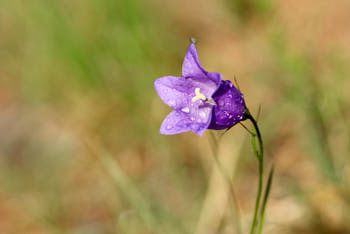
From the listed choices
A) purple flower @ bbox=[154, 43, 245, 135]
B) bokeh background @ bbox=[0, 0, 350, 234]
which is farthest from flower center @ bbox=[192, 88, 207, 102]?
bokeh background @ bbox=[0, 0, 350, 234]

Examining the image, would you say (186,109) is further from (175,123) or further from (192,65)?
(192,65)

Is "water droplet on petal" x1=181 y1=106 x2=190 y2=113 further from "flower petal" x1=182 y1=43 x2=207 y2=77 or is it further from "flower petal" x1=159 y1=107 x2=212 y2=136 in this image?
"flower petal" x1=182 y1=43 x2=207 y2=77

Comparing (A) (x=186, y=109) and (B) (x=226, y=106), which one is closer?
(B) (x=226, y=106)

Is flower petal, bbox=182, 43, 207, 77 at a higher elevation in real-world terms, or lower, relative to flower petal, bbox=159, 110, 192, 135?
higher

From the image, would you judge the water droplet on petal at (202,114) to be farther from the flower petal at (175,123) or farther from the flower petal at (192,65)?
the flower petal at (192,65)

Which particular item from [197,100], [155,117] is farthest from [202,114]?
[155,117]

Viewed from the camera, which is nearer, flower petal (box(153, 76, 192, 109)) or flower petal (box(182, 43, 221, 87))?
flower petal (box(182, 43, 221, 87))
